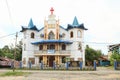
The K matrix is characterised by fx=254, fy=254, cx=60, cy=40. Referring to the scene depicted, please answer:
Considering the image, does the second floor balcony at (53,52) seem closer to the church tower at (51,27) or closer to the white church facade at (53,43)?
the white church facade at (53,43)

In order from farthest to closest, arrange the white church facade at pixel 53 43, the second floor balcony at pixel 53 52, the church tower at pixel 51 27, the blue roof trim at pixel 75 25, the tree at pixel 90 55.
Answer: the tree at pixel 90 55, the church tower at pixel 51 27, the blue roof trim at pixel 75 25, the white church facade at pixel 53 43, the second floor balcony at pixel 53 52

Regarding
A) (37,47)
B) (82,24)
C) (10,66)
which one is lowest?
(10,66)

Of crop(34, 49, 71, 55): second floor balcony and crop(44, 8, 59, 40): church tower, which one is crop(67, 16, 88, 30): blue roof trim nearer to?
crop(44, 8, 59, 40): church tower

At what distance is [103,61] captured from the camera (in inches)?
3066

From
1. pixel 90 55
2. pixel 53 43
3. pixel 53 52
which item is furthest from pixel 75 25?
pixel 90 55

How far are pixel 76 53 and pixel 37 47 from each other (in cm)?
883

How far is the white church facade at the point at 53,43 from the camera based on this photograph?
53781 mm

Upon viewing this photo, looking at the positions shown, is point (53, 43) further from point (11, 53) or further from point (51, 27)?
point (11, 53)

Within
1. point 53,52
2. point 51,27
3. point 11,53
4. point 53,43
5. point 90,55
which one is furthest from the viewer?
point 11,53

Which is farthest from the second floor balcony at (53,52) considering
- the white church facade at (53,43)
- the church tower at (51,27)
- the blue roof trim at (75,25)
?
the blue roof trim at (75,25)

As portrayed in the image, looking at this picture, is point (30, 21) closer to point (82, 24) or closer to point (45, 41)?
point (45, 41)

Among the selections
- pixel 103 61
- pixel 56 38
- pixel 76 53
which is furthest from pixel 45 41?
pixel 103 61

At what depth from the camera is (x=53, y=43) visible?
54.4 meters

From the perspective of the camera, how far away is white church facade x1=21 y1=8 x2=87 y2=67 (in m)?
53.8
